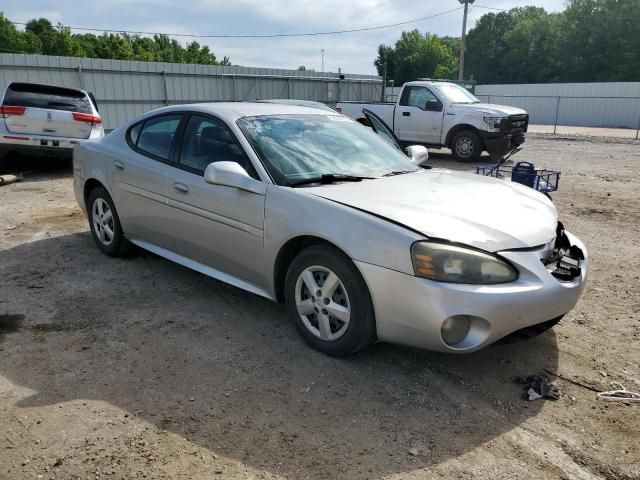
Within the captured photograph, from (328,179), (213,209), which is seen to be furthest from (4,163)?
(328,179)

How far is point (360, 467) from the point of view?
2434mm

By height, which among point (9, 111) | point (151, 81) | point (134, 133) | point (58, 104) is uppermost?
point (151, 81)

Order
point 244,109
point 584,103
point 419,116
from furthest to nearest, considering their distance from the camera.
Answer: point 584,103, point 419,116, point 244,109

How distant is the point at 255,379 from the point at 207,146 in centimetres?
191

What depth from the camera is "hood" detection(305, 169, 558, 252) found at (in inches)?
119

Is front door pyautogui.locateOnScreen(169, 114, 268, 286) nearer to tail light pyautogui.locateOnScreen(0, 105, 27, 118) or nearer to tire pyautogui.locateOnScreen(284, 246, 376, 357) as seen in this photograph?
tire pyautogui.locateOnScreen(284, 246, 376, 357)

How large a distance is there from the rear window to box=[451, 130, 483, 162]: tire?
846 cm

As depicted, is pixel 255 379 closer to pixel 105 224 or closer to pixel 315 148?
pixel 315 148

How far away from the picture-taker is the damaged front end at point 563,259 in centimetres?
320

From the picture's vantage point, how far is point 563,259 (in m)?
3.39

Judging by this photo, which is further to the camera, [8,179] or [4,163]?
[4,163]

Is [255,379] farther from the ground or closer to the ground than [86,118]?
closer to the ground

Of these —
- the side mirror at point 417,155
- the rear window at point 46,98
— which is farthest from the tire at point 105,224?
the rear window at point 46,98

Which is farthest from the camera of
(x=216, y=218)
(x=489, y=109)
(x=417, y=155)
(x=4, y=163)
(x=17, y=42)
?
(x=17, y=42)
